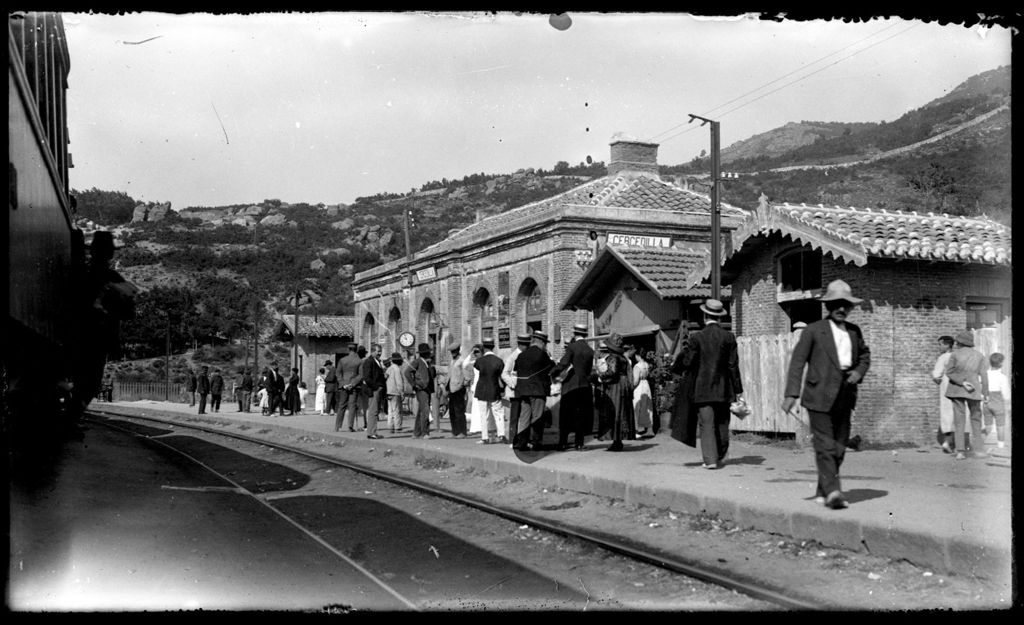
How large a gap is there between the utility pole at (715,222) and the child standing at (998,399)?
4.98 meters

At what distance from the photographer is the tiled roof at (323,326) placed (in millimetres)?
43562

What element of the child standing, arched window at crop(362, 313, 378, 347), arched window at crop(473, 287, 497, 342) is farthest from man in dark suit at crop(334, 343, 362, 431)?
arched window at crop(362, 313, 378, 347)

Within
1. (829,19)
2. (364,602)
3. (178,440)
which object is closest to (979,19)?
(829,19)

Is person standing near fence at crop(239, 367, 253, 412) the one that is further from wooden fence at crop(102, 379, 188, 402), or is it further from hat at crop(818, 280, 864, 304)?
hat at crop(818, 280, 864, 304)

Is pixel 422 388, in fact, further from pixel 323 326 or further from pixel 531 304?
pixel 323 326

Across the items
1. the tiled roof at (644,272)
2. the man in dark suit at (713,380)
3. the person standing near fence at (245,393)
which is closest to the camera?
the man in dark suit at (713,380)

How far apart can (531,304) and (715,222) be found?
11648mm

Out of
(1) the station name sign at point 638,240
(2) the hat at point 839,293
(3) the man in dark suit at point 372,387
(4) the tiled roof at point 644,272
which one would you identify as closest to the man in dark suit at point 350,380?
(3) the man in dark suit at point 372,387

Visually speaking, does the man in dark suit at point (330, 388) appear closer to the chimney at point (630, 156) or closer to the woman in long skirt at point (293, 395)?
the woman in long skirt at point (293, 395)

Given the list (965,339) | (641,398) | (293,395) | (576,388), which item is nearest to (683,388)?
(576,388)

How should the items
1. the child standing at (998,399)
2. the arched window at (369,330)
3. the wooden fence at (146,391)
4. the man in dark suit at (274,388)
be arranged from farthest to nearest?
the wooden fence at (146,391), the arched window at (369,330), the man in dark suit at (274,388), the child standing at (998,399)

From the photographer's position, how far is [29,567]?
559 centimetres

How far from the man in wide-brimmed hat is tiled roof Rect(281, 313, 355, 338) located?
115 feet

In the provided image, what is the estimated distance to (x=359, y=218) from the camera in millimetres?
69438
